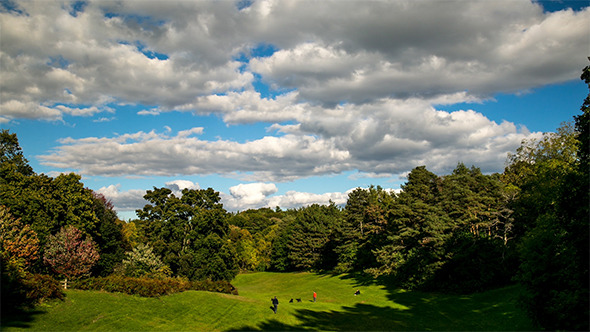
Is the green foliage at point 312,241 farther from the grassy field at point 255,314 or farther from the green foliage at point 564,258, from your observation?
the green foliage at point 564,258

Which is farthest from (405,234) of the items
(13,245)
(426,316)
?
(13,245)

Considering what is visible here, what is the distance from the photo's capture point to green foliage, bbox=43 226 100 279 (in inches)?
1516

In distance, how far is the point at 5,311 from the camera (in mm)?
24641

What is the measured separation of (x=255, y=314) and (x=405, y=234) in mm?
30101

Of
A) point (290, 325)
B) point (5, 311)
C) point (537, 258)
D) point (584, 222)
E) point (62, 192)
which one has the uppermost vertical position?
point (62, 192)

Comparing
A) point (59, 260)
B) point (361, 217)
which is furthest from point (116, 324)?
point (361, 217)

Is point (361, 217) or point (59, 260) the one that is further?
point (361, 217)

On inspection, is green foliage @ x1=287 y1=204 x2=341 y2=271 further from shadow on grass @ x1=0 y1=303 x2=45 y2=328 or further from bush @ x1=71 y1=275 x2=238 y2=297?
shadow on grass @ x1=0 y1=303 x2=45 y2=328

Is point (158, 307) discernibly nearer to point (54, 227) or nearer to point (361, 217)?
point (54, 227)

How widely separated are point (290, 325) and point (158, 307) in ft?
40.9

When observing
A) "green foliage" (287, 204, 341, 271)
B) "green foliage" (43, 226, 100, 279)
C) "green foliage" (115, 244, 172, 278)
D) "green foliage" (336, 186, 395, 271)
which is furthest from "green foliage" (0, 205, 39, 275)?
"green foliage" (287, 204, 341, 271)

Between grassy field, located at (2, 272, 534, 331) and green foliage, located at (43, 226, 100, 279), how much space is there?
254 inches

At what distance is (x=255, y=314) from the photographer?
3177cm

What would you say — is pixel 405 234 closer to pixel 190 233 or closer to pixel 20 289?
pixel 190 233
